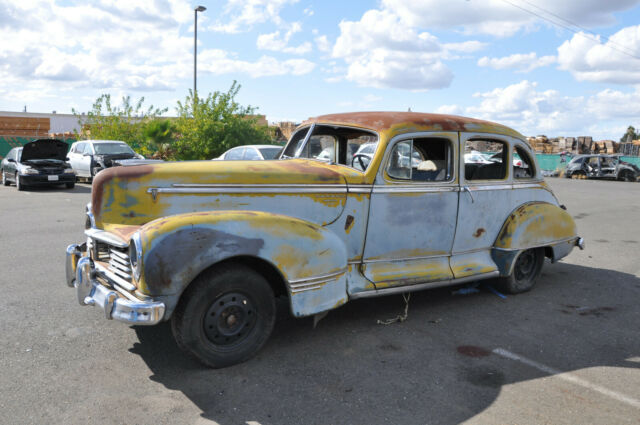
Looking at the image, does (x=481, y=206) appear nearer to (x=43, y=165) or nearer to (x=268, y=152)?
(x=268, y=152)

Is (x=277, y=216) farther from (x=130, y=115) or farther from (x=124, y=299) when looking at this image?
(x=130, y=115)

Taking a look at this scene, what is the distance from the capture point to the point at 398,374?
3.62 m

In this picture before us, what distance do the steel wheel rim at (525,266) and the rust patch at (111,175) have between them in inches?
159

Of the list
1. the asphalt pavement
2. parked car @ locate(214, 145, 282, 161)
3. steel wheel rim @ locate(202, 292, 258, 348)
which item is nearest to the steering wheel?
the asphalt pavement

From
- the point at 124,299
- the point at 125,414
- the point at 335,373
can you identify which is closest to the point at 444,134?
the point at 335,373

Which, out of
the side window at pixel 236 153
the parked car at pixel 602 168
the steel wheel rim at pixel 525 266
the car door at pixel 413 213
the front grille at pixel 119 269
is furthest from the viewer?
the parked car at pixel 602 168

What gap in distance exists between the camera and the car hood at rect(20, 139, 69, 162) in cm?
1566

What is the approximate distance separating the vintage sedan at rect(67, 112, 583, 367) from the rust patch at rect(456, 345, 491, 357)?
72cm

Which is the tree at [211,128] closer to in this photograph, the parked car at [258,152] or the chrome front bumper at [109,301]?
the parked car at [258,152]

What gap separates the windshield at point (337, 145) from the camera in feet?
15.3

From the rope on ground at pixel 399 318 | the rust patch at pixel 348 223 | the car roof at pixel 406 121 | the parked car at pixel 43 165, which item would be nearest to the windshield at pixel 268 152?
the parked car at pixel 43 165

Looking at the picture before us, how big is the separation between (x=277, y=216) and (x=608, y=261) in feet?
19.3

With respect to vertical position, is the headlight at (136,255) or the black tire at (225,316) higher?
the headlight at (136,255)

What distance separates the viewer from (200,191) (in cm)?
374
